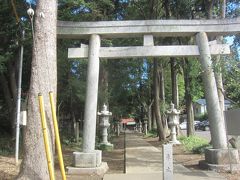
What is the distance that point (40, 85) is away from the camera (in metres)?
8.58

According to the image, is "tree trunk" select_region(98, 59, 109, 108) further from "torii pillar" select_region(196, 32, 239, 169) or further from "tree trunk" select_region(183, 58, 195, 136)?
"torii pillar" select_region(196, 32, 239, 169)

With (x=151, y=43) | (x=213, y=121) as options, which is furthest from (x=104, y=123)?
(x=213, y=121)

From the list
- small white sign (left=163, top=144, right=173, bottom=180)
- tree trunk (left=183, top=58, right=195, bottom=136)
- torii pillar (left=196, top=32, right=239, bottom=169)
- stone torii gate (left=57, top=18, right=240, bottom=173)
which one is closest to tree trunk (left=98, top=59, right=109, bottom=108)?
tree trunk (left=183, top=58, right=195, bottom=136)

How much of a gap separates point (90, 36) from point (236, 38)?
14.0 m

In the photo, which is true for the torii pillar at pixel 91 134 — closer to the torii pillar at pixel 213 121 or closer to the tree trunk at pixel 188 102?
the torii pillar at pixel 213 121

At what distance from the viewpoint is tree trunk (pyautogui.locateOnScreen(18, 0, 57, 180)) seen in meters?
8.24

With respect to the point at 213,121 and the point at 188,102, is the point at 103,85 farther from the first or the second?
the point at 213,121

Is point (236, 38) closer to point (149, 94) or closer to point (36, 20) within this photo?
point (36, 20)

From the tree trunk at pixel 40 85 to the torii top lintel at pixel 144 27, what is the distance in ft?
13.5

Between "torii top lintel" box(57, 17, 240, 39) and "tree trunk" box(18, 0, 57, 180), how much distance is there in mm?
4120

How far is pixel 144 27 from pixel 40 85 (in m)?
5.66

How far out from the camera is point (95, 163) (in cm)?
1212

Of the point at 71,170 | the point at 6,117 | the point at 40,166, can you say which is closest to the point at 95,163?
the point at 71,170

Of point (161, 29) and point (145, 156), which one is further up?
point (161, 29)
